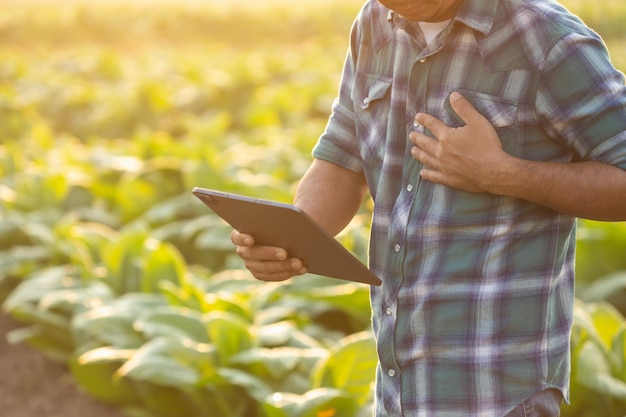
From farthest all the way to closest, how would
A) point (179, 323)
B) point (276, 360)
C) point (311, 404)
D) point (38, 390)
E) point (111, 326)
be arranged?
point (38, 390) < point (111, 326) < point (179, 323) < point (276, 360) < point (311, 404)

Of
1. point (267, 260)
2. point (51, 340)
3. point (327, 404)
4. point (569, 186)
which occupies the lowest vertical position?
point (51, 340)

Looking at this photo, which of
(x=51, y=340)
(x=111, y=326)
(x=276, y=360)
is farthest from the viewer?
(x=51, y=340)

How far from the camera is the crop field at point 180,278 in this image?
3.45 metres

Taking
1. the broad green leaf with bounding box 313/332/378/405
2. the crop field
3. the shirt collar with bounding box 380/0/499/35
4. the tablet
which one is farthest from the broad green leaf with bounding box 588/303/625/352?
the shirt collar with bounding box 380/0/499/35

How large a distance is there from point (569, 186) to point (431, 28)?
0.42 meters

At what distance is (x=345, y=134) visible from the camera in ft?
7.49

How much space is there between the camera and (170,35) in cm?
2516

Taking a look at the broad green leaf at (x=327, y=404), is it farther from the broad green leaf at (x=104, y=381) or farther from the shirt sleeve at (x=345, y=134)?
the broad green leaf at (x=104, y=381)

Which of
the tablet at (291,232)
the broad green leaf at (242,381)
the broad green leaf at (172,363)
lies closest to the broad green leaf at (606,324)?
the broad green leaf at (242,381)

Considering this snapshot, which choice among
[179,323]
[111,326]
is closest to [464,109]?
[179,323]

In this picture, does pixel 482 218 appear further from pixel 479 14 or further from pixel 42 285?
pixel 42 285

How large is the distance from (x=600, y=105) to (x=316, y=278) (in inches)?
101

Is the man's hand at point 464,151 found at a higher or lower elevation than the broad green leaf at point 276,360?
higher

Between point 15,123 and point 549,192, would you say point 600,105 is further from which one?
point 15,123
